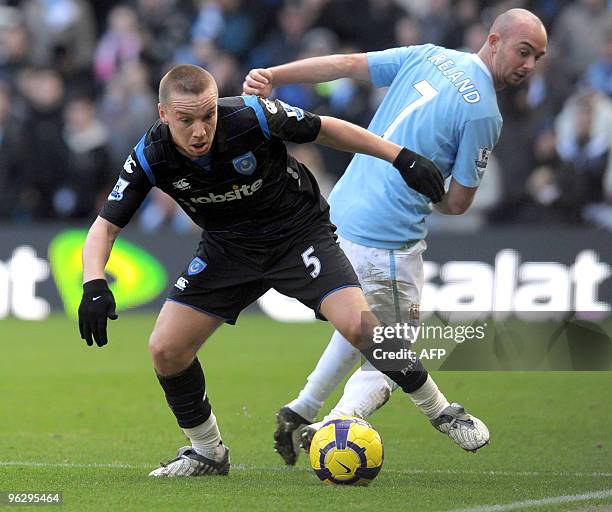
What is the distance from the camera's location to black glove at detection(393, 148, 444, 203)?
620 cm

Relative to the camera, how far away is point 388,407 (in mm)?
9711

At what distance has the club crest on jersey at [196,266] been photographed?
669 centimetres

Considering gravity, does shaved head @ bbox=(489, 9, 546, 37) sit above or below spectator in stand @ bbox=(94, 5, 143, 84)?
above

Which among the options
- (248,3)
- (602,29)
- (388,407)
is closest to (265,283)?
(388,407)

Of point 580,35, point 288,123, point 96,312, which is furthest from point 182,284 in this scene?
point 580,35

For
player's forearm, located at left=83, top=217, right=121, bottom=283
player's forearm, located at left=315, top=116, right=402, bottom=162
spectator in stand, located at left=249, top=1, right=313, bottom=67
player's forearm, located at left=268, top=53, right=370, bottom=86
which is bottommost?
spectator in stand, located at left=249, top=1, right=313, bottom=67

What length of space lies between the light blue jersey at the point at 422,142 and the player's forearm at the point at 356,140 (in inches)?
33.2

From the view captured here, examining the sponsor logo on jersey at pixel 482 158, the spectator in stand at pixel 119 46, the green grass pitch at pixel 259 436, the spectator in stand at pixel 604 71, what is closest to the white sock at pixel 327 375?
the green grass pitch at pixel 259 436

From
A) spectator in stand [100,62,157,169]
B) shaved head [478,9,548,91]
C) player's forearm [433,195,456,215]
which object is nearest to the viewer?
shaved head [478,9,548,91]

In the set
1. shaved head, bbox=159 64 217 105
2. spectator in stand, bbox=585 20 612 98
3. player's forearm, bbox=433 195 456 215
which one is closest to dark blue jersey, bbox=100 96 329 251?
shaved head, bbox=159 64 217 105

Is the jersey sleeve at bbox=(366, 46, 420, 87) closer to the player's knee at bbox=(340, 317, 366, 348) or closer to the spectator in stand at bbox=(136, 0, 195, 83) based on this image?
the player's knee at bbox=(340, 317, 366, 348)

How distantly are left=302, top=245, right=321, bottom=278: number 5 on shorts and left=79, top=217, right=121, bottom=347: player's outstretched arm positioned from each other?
97cm

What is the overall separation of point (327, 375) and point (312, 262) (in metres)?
0.98

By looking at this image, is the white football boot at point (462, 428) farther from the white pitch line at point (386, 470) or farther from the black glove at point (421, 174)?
the black glove at point (421, 174)
